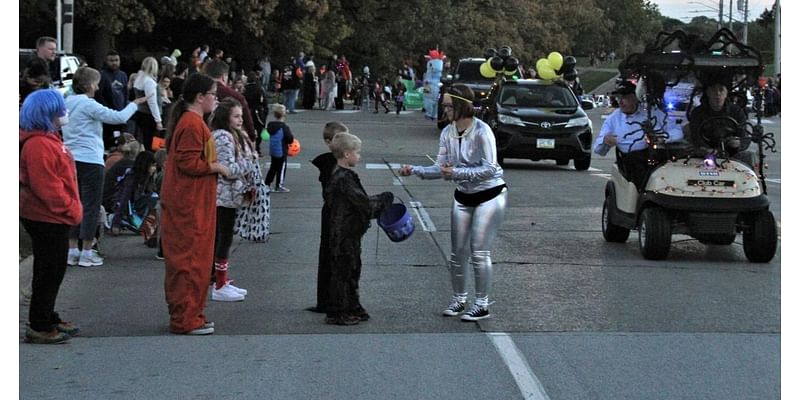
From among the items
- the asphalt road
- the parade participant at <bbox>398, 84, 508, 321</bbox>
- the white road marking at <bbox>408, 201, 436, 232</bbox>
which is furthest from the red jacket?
the white road marking at <bbox>408, 201, 436, 232</bbox>

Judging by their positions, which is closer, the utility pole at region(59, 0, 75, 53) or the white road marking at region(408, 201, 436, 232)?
the white road marking at region(408, 201, 436, 232)

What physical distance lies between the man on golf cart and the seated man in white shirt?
243mm

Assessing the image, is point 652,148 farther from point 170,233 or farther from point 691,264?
point 170,233

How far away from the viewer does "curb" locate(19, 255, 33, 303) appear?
10.6m

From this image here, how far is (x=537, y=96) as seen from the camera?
2497cm

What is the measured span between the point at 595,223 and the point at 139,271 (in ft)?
19.7

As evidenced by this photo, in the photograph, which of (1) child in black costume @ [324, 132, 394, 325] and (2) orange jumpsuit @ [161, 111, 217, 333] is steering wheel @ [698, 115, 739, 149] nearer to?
(1) child in black costume @ [324, 132, 394, 325]

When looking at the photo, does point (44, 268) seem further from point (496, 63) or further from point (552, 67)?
point (496, 63)

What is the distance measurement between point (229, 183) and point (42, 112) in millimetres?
1875

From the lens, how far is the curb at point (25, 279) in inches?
416

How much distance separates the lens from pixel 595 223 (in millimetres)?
15695

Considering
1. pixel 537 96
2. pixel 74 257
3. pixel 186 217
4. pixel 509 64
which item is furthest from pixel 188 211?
pixel 509 64

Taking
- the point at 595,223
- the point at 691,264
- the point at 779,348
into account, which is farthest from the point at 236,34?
the point at 779,348

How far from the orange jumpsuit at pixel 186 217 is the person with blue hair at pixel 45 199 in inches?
25.4
